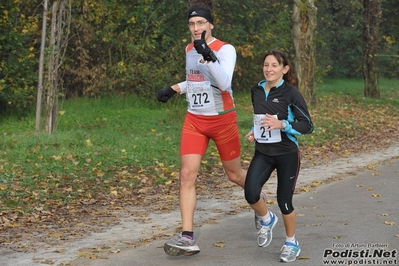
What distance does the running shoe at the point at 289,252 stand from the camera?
288 inches

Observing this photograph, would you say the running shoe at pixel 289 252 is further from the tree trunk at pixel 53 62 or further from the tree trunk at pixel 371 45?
the tree trunk at pixel 371 45

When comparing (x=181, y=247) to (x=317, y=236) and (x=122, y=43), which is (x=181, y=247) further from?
(x=122, y=43)

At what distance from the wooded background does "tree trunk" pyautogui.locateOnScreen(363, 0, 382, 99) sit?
2712 mm

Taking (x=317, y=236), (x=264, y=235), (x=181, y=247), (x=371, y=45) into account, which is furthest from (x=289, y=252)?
(x=371, y=45)

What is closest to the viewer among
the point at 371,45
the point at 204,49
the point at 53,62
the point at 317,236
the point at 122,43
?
the point at 204,49

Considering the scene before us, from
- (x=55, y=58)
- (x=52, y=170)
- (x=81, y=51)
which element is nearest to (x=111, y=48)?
(x=81, y=51)

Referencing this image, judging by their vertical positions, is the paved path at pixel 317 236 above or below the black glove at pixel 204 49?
below

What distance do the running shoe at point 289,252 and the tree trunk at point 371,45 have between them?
78.8 feet

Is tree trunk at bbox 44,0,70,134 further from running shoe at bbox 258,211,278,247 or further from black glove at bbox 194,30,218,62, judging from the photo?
black glove at bbox 194,30,218,62

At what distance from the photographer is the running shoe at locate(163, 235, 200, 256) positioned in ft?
24.1

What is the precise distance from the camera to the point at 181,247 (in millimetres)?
7375

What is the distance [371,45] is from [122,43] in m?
9.97

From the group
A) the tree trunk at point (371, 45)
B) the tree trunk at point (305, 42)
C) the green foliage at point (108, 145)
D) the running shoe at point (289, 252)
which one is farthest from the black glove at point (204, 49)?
the tree trunk at point (371, 45)

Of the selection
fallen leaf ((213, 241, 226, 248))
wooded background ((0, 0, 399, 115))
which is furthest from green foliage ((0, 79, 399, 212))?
fallen leaf ((213, 241, 226, 248))
